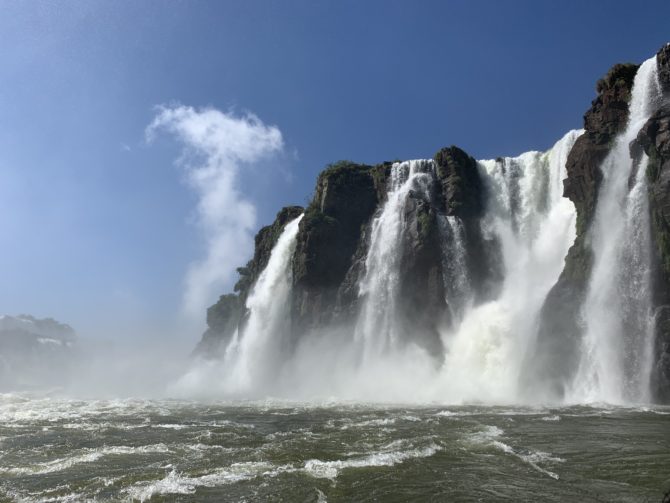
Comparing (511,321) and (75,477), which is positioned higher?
(511,321)

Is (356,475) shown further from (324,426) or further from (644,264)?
(644,264)

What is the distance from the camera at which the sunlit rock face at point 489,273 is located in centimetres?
2291

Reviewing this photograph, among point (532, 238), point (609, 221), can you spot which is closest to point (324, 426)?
point (609, 221)

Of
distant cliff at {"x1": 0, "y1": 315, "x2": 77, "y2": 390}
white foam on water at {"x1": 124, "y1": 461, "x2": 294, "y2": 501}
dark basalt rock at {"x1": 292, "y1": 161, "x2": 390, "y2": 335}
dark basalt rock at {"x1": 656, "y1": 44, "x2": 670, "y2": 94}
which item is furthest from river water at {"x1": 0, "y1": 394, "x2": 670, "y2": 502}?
distant cliff at {"x1": 0, "y1": 315, "x2": 77, "y2": 390}

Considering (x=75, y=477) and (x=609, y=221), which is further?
(x=609, y=221)

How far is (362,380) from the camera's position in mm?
35062

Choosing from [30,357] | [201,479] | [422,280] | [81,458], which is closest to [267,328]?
[422,280]

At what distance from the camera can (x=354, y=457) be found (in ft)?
37.6

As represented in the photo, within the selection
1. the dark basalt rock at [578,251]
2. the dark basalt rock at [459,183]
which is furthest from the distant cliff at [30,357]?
the dark basalt rock at [578,251]

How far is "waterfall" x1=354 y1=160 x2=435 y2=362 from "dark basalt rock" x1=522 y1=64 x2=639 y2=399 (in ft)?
40.7

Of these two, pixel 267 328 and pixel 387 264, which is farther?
pixel 267 328

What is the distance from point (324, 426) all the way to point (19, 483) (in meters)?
9.22

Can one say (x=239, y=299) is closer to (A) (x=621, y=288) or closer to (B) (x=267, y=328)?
(B) (x=267, y=328)

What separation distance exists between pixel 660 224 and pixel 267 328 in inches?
1302
